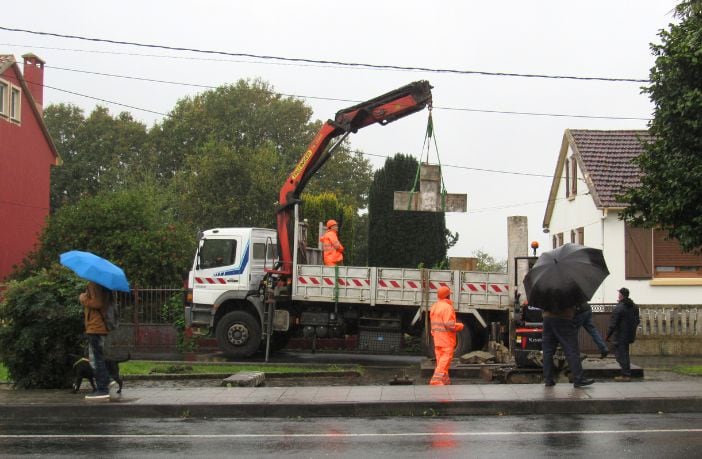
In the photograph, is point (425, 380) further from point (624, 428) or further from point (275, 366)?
point (624, 428)

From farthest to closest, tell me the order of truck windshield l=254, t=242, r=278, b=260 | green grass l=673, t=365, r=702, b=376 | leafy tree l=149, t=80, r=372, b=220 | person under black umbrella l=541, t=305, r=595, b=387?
leafy tree l=149, t=80, r=372, b=220 < truck windshield l=254, t=242, r=278, b=260 < green grass l=673, t=365, r=702, b=376 < person under black umbrella l=541, t=305, r=595, b=387

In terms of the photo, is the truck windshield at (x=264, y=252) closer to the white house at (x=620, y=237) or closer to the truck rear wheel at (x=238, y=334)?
the truck rear wheel at (x=238, y=334)

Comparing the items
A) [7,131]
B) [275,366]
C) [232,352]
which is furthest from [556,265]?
[7,131]

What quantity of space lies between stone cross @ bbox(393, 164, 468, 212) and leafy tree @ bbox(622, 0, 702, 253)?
480 cm

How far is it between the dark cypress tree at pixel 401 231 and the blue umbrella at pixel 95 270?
23.3 meters

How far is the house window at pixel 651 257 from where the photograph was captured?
85.5 feet

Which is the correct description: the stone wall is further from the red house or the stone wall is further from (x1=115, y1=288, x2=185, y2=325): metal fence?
the red house

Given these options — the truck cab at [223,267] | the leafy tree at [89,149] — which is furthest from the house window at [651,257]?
→ the leafy tree at [89,149]

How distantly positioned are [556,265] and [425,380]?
443 cm

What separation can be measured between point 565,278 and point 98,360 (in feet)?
20.1

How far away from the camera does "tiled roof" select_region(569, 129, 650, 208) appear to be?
2698 centimetres

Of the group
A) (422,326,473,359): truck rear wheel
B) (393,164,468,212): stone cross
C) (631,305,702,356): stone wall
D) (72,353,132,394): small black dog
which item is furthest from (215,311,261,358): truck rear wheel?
(631,305,702,356): stone wall

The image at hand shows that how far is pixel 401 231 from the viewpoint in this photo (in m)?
34.7

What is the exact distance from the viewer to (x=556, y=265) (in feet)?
41.3
